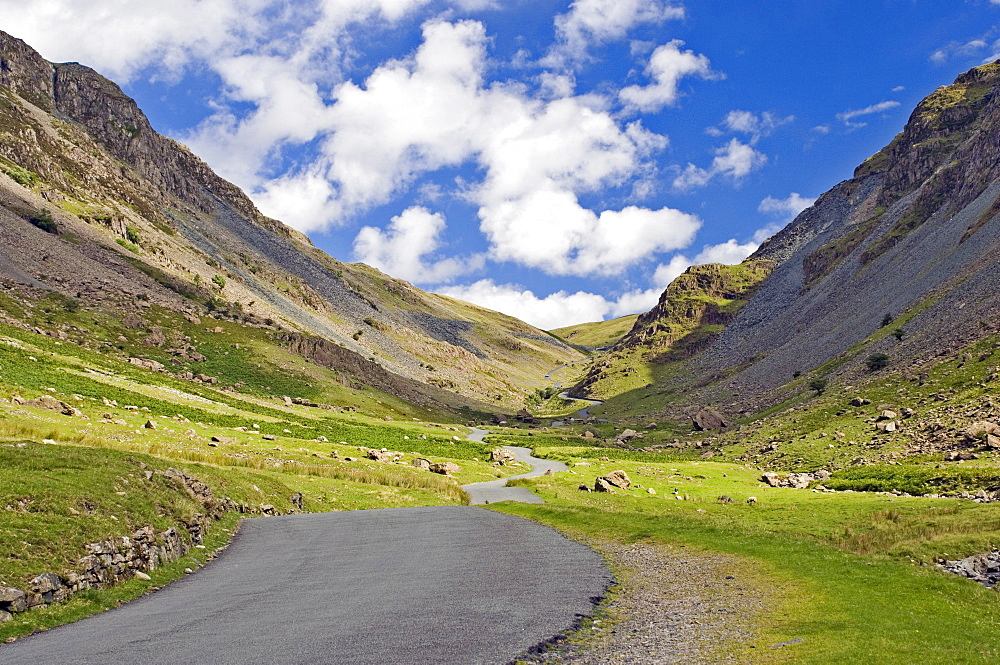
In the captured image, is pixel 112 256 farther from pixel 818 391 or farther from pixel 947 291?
pixel 947 291

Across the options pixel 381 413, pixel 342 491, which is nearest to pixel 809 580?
pixel 342 491

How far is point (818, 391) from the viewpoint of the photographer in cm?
9912

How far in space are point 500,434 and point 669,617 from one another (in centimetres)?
11966

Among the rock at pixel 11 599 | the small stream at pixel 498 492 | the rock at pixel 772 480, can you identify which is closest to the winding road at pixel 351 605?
the rock at pixel 11 599

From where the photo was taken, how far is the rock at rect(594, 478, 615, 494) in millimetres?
59025

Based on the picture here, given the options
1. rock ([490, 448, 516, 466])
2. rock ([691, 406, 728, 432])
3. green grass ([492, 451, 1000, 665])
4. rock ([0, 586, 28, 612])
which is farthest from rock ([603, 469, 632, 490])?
rock ([691, 406, 728, 432])

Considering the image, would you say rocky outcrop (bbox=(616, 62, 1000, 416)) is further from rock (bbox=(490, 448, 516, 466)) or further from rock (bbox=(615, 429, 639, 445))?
rock (bbox=(490, 448, 516, 466))

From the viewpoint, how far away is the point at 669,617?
1848 cm

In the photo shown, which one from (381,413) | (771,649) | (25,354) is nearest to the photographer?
(771,649)

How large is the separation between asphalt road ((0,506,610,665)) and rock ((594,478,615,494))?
27.2 m

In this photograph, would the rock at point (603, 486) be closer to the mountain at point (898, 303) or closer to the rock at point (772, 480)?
the rock at point (772, 480)

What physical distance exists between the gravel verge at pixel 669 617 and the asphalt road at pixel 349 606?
2.81 feet

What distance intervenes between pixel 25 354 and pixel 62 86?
16265 centimetres

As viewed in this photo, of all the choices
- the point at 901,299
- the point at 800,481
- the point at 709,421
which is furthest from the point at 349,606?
the point at 901,299
